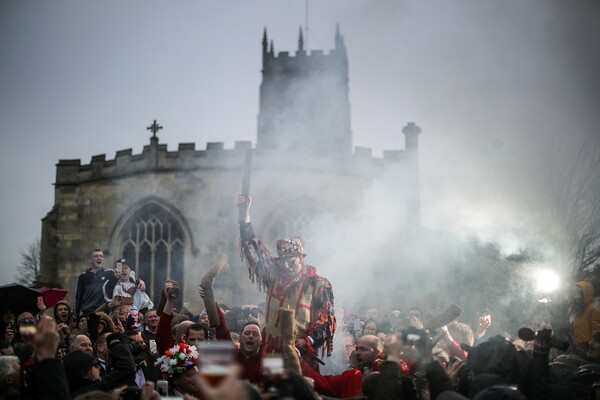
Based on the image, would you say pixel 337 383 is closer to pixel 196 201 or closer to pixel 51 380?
pixel 51 380

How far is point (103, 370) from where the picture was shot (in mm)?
6309

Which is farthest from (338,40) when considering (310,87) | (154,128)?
(154,128)

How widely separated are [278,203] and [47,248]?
776cm

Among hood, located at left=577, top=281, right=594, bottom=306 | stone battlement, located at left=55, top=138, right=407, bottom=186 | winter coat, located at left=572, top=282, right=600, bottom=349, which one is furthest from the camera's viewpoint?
stone battlement, located at left=55, top=138, right=407, bottom=186

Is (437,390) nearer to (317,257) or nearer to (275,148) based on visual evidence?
(317,257)

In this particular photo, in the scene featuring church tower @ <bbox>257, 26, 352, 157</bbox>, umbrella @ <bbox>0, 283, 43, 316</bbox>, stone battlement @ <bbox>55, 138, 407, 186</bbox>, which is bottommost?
umbrella @ <bbox>0, 283, 43, 316</bbox>

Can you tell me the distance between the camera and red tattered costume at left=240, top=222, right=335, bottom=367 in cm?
617

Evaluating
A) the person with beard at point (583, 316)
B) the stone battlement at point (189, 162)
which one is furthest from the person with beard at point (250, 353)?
the stone battlement at point (189, 162)

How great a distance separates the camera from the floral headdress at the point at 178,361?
519 centimetres

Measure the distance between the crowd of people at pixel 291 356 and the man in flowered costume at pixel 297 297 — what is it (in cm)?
1

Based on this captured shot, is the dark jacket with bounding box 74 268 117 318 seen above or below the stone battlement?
below

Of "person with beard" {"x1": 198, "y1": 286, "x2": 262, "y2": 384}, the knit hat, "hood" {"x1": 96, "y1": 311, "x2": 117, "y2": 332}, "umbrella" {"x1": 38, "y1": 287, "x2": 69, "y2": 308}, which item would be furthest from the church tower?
the knit hat

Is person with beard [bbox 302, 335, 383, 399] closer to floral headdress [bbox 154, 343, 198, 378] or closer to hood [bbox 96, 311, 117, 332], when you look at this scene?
floral headdress [bbox 154, 343, 198, 378]

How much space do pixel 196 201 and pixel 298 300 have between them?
15180 mm
